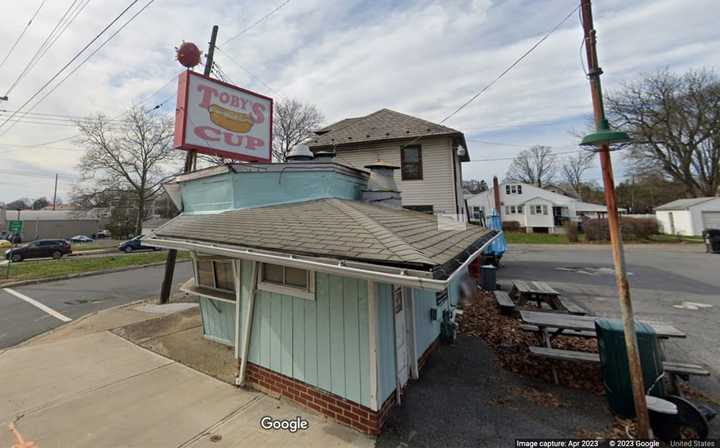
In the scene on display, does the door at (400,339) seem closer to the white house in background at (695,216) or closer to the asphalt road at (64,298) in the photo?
the asphalt road at (64,298)

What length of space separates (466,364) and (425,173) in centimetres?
843

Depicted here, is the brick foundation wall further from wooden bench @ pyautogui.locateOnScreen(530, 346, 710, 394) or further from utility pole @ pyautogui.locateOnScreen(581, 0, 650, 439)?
utility pole @ pyautogui.locateOnScreen(581, 0, 650, 439)

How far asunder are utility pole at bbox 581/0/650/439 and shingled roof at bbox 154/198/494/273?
144 cm

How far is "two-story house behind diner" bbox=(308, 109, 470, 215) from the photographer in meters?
11.4

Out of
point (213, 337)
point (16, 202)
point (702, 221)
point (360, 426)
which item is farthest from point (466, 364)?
point (16, 202)

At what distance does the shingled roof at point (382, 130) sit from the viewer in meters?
11.7

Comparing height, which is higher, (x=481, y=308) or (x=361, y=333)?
(x=361, y=333)

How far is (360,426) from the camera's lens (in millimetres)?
3127

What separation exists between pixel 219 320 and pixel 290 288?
254cm

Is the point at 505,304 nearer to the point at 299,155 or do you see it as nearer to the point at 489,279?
the point at 489,279

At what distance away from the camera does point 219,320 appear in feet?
17.3

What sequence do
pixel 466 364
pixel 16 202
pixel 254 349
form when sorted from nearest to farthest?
pixel 254 349, pixel 466 364, pixel 16 202

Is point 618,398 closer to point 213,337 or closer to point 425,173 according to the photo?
point 213,337

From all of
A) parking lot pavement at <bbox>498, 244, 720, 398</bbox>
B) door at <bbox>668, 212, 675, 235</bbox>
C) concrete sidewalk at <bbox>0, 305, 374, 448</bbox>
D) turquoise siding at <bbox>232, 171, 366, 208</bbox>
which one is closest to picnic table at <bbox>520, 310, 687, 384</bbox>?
parking lot pavement at <bbox>498, 244, 720, 398</bbox>
